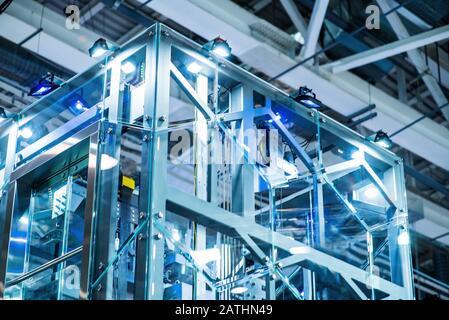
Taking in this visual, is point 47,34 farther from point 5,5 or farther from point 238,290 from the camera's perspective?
point 238,290

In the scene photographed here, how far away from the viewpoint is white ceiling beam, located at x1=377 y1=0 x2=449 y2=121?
8.74 meters

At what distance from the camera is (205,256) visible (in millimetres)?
5062

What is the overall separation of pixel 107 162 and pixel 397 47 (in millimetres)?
4311

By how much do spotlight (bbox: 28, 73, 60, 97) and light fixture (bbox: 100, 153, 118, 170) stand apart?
1.11m

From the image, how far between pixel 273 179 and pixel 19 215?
5.70 ft

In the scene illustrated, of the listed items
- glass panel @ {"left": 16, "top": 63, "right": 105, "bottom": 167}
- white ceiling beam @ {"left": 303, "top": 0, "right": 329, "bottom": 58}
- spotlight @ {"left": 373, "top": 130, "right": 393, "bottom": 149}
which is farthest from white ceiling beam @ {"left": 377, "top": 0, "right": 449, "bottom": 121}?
glass panel @ {"left": 16, "top": 63, "right": 105, "bottom": 167}

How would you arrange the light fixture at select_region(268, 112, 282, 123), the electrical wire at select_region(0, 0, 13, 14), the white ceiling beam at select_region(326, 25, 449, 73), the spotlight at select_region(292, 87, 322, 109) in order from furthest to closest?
the white ceiling beam at select_region(326, 25, 449, 73) → the electrical wire at select_region(0, 0, 13, 14) → the spotlight at select_region(292, 87, 322, 109) → the light fixture at select_region(268, 112, 282, 123)

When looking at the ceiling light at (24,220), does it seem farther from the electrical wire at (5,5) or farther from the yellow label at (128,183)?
the electrical wire at (5,5)

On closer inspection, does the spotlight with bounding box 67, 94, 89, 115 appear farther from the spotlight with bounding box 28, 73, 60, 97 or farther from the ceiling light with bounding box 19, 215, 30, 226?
the ceiling light with bounding box 19, 215, 30, 226

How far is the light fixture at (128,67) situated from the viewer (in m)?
5.41

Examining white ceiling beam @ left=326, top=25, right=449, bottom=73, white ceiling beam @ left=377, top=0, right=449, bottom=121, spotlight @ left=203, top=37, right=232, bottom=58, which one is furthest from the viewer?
white ceiling beam @ left=377, top=0, right=449, bottom=121

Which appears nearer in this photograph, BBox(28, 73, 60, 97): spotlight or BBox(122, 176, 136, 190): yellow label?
BBox(122, 176, 136, 190): yellow label
